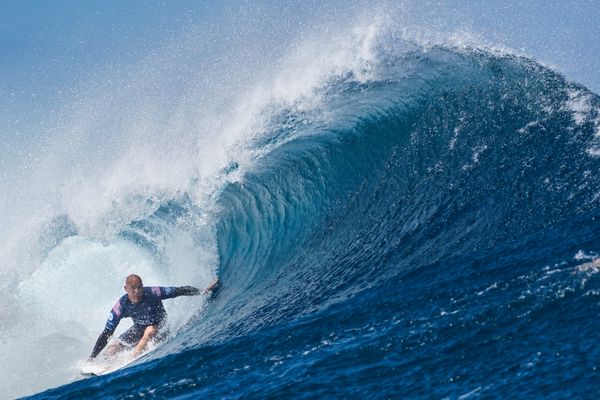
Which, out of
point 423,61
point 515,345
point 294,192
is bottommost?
point 515,345

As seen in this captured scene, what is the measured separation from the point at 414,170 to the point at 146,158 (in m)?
8.27

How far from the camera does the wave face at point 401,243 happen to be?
19.3 ft

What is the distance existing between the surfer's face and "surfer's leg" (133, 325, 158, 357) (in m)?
0.48

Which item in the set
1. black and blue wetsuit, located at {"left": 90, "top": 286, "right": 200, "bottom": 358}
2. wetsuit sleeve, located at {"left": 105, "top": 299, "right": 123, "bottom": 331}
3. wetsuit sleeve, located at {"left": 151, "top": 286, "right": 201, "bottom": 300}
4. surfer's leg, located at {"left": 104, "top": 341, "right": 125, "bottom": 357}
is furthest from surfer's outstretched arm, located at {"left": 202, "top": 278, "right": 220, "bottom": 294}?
surfer's leg, located at {"left": 104, "top": 341, "right": 125, "bottom": 357}

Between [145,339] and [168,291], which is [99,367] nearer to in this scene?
[145,339]

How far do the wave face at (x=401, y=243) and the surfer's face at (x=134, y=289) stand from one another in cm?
95

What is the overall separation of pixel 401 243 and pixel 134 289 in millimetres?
4077

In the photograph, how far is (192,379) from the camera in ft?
22.3

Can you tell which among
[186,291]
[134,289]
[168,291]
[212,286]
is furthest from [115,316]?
[212,286]

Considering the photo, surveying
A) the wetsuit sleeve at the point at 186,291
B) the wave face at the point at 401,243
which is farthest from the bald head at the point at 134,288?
the wave face at the point at 401,243

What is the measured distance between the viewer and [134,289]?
10.4 m

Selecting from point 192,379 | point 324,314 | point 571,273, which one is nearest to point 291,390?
point 192,379

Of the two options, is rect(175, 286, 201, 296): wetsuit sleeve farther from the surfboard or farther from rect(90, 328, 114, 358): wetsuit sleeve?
the surfboard

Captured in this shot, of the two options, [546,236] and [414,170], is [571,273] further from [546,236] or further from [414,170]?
[414,170]
